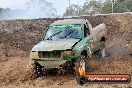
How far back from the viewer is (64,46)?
11.4 meters

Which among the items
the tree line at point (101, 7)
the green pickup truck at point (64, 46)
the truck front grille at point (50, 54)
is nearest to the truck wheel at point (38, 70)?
the green pickup truck at point (64, 46)

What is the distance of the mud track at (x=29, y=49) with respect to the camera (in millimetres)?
11172

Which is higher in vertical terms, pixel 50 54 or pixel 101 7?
pixel 50 54

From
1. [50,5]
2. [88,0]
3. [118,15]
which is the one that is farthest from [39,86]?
[88,0]

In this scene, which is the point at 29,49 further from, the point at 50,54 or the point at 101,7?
the point at 101,7

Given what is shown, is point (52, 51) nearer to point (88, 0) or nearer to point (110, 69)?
point (110, 69)

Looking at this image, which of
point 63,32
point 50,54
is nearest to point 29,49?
point 63,32

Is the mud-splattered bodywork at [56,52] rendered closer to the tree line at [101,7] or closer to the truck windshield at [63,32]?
the truck windshield at [63,32]

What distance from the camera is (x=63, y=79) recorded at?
11312mm

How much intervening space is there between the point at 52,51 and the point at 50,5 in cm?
6983

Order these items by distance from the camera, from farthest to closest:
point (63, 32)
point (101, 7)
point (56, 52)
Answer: point (101, 7)
point (63, 32)
point (56, 52)

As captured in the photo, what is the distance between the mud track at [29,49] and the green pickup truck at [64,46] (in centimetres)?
52

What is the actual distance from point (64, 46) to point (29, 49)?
7.02 metres

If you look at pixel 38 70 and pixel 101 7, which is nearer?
pixel 38 70
